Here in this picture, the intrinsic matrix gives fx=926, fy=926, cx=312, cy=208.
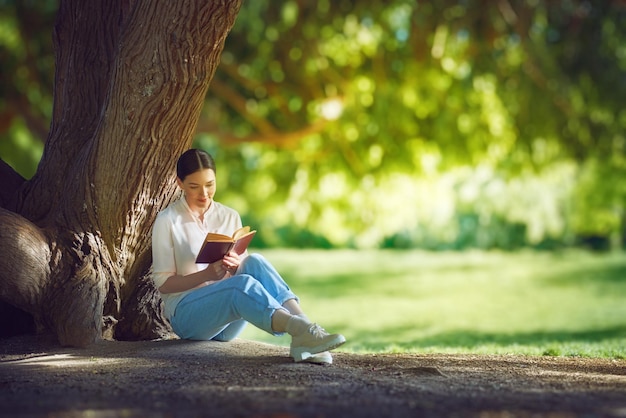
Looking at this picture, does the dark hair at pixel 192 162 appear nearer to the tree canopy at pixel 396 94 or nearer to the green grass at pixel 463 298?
the green grass at pixel 463 298

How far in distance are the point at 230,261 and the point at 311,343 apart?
2.47ft

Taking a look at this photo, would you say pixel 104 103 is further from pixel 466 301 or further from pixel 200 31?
pixel 466 301

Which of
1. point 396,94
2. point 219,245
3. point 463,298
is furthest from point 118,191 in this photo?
point 463,298

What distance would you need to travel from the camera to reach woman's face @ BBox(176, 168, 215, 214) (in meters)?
5.91

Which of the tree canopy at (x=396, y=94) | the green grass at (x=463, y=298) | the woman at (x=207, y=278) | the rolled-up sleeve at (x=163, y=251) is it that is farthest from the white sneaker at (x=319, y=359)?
the tree canopy at (x=396, y=94)

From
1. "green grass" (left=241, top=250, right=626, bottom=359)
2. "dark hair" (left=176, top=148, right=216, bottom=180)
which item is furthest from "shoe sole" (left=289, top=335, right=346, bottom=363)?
"green grass" (left=241, top=250, right=626, bottom=359)

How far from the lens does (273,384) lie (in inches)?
190

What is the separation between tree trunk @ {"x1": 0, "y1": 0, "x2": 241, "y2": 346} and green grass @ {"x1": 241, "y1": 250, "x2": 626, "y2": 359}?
324 cm

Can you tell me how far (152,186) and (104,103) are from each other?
697 millimetres

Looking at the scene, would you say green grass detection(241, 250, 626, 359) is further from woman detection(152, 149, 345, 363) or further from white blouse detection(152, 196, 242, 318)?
Answer: white blouse detection(152, 196, 242, 318)

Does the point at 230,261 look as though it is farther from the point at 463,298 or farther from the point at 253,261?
the point at 463,298

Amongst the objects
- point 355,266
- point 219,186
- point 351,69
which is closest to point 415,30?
point 351,69

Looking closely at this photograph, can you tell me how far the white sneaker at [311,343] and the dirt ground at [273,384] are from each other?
75mm

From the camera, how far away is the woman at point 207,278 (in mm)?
5539
